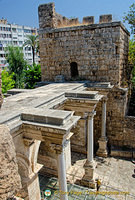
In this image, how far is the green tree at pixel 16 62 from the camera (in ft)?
87.0

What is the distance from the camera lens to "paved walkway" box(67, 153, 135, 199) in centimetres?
840

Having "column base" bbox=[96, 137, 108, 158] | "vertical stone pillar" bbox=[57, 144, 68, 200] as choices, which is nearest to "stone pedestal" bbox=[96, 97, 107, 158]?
"column base" bbox=[96, 137, 108, 158]

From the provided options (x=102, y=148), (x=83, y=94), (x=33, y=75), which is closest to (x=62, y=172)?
(x=83, y=94)

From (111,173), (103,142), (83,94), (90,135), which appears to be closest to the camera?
(83,94)

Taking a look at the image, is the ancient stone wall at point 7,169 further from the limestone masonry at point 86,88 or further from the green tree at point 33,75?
the green tree at point 33,75

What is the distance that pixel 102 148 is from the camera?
11008mm

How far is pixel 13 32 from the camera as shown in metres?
41.3

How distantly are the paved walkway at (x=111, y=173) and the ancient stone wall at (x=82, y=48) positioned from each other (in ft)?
17.1

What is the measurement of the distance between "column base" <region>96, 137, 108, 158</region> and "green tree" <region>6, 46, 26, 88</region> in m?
20.0

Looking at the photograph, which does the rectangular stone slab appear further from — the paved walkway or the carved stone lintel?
the paved walkway

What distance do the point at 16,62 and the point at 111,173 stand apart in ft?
75.5

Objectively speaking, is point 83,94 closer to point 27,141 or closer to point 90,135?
point 90,135

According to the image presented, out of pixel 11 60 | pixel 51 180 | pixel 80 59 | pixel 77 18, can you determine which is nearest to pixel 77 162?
pixel 51 180

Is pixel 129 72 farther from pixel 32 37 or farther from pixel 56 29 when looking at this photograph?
pixel 32 37
